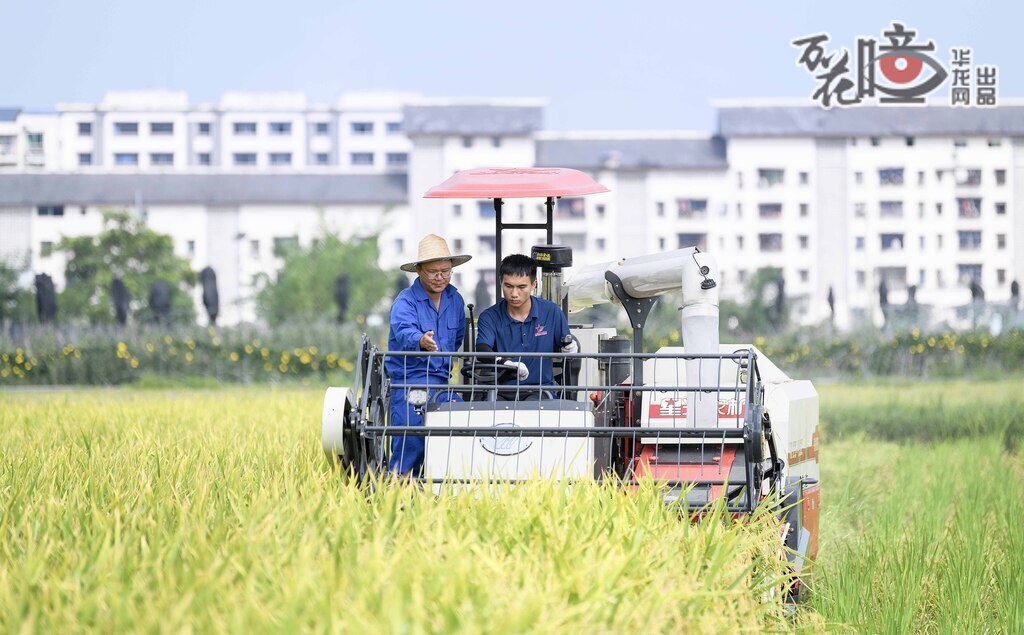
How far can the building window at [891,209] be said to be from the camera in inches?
3391

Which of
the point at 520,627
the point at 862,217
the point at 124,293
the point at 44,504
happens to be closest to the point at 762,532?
the point at 520,627

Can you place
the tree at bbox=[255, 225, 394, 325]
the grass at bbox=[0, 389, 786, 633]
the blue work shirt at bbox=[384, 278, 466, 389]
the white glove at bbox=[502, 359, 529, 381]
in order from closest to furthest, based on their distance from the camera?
the grass at bbox=[0, 389, 786, 633], the white glove at bbox=[502, 359, 529, 381], the blue work shirt at bbox=[384, 278, 466, 389], the tree at bbox=[255, 225, 394, 325]

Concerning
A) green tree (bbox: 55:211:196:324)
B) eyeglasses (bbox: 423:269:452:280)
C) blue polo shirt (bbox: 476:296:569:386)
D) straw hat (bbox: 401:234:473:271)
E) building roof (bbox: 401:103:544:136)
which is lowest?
blue polo shirt (bbox: 476:296:569:386)

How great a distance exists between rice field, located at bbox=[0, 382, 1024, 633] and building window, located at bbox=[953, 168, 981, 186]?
8234 centimetres

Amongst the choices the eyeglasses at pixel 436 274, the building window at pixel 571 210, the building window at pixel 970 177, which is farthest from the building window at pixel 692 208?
the eyeglasses at pixel 436 274

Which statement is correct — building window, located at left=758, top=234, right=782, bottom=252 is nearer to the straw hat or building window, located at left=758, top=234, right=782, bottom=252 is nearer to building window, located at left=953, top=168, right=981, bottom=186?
building window, located at left=953, top=168, right=981, bottom=186

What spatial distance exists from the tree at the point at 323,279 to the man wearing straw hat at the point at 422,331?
4423cm

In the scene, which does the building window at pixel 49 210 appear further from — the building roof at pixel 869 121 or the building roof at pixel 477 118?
the building roof at pixel 869 121

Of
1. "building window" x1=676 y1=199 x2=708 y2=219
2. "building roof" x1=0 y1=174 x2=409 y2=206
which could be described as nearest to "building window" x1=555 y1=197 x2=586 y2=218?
"building window" x1=676 y1=199 x2=708 y2=219

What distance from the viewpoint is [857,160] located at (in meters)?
86.1

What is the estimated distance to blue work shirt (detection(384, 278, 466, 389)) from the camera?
26.3 ft

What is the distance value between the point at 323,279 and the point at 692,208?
33.7 meters

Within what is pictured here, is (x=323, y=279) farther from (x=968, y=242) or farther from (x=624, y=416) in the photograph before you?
(x=624, y=416)

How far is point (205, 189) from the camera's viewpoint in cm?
8244
